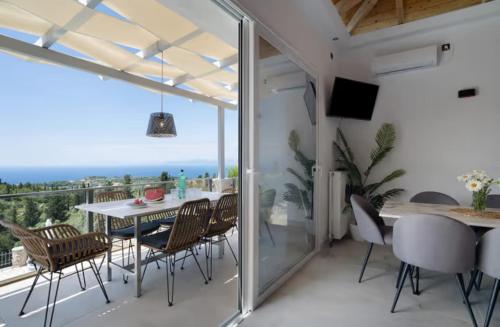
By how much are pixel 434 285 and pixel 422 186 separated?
1.67 meters

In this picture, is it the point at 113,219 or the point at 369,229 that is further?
the point at 113,219

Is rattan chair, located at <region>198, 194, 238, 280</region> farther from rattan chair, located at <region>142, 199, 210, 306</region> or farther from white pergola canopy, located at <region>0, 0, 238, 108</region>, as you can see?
white pergola canopy, located at <region>0, 0, 238, 108</region>

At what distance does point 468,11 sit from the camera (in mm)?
3178

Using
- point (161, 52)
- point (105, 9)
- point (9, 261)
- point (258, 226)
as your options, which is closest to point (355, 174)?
point (258, 226)

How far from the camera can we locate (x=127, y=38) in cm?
303

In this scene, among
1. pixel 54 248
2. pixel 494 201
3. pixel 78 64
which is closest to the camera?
pixel 54 248

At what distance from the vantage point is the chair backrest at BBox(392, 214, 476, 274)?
176 centimetres

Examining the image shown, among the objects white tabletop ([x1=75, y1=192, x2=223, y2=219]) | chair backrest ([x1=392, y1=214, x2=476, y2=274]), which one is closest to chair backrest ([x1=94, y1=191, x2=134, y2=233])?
white tabletop ([x1=75, y1=192, x2=223, y2=219])

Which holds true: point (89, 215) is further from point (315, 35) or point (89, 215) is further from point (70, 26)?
point (315, 35)

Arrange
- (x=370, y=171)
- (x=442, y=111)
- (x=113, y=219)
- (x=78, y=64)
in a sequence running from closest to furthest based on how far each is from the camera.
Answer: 1. (x=113, y=219)
2. (x=78, y=64)
3. (x=442, y=111)
4. (x=370, y=171)

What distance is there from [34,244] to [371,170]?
14.1 ft

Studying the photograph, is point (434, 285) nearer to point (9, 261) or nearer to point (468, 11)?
point (468, 11)

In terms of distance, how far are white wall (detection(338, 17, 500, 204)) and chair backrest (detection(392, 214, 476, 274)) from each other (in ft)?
7.19

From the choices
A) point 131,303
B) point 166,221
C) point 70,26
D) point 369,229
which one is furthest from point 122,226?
point 369,229
